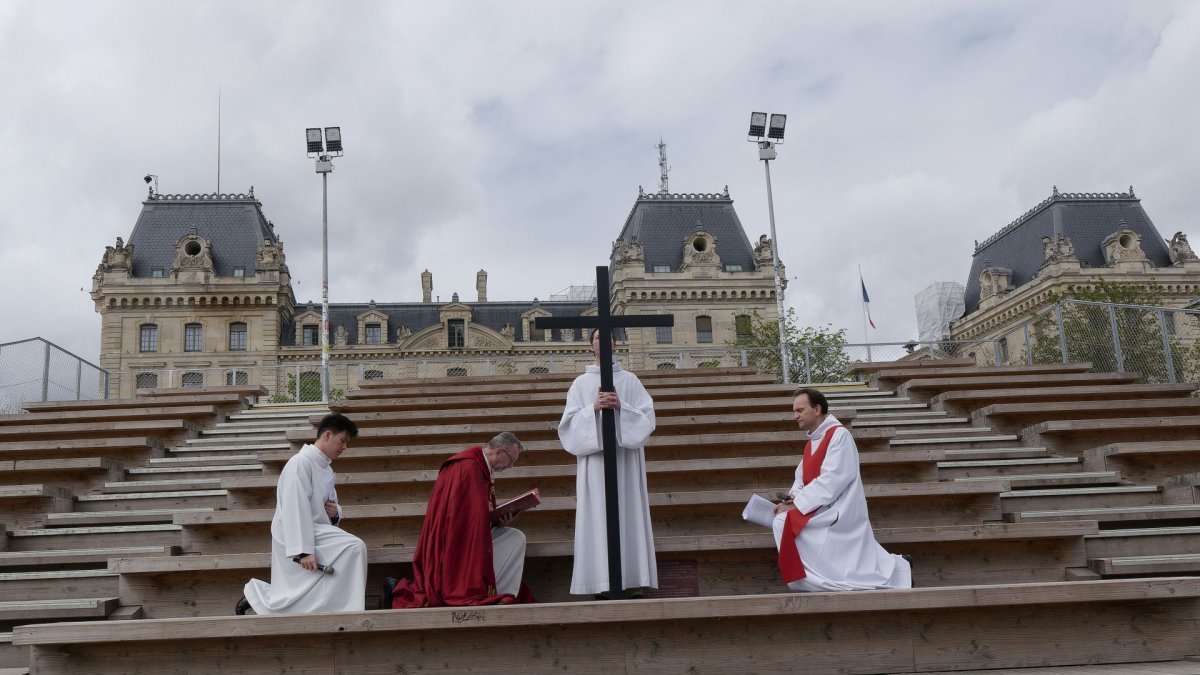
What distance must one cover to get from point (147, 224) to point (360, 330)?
1678 centimetres

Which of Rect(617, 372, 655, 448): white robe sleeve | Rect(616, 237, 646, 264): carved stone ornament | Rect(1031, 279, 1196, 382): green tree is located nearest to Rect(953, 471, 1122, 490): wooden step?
Rect(617, 372, 655, 448): white robe sleeve

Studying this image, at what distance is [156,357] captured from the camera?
191 ft

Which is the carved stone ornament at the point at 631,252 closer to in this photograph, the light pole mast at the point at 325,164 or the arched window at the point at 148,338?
the arched window at the point at 148,338

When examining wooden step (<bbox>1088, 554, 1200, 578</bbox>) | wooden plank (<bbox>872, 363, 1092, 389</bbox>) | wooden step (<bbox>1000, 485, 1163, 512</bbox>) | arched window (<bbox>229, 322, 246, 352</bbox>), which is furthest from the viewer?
arched window (<bbox>229, 322, 246, 352</bbox>)

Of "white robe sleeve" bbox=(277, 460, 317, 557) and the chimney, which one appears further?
the chimney

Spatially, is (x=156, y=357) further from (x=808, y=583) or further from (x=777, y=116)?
(x=808, y=583)

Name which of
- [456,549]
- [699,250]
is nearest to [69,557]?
[456,549]

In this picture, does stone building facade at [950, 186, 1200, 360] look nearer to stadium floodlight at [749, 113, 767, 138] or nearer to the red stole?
stadium floodlight at [749, 113, 767, 138]

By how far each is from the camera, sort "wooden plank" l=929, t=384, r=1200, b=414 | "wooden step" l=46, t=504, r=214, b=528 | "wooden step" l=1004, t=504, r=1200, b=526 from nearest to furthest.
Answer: "wooden step" l=1004, t=504, r=1200, b=526, "wooden step" l=46, t=504, r=214, b=528, "wooden plank" l=929, t=384, r=1200, b=414

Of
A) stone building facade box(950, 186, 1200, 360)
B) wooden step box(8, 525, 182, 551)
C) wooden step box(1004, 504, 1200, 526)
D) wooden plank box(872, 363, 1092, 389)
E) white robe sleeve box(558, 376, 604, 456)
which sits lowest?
wooden step box(1004, 504, 1200, 526)

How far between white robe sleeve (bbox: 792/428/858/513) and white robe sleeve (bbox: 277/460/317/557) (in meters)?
3.40

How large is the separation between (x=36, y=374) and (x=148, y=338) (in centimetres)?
4719

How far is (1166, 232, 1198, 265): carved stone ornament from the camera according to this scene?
202 feet

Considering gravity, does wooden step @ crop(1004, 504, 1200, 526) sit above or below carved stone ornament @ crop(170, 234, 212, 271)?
below
